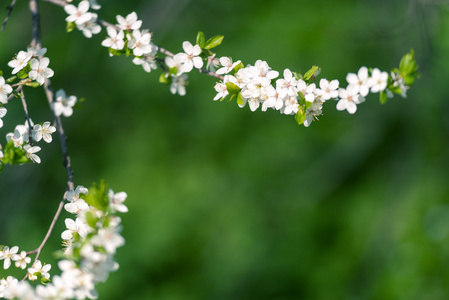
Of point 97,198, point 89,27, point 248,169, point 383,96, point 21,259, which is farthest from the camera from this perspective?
point 248,169

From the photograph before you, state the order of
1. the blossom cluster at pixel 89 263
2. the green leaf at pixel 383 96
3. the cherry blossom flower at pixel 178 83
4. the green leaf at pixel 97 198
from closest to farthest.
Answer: the blossom cluster at pixel 89 263, the green leaf at pixel 97 198, the green leaf at pixel 383 96, the cherry blossom flower at pixel 178 83

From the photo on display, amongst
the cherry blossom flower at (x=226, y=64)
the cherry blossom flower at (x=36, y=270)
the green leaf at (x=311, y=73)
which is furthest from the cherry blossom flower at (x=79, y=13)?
the cherry blossom flower at (x=36, y=270)

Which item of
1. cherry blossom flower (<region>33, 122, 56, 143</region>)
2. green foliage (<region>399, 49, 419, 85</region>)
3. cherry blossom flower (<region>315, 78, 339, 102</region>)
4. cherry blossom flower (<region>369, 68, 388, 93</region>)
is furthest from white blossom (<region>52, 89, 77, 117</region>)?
green foliage (<region>399, 49, 419, 85</region>)

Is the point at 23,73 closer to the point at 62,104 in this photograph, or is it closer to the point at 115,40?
the point at 62,104

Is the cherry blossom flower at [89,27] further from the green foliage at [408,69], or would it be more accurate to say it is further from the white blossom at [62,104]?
the green foliage at [408,69]

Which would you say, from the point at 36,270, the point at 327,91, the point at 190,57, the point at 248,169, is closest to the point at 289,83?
the point at 327,91

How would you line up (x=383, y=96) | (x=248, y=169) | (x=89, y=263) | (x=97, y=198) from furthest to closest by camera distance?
1. (x=248, y=169)
2. (x=383, y=96)
3. (x=97, y=198)
4. (x=89, y=263)

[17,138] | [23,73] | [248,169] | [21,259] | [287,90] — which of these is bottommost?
[21,259]
